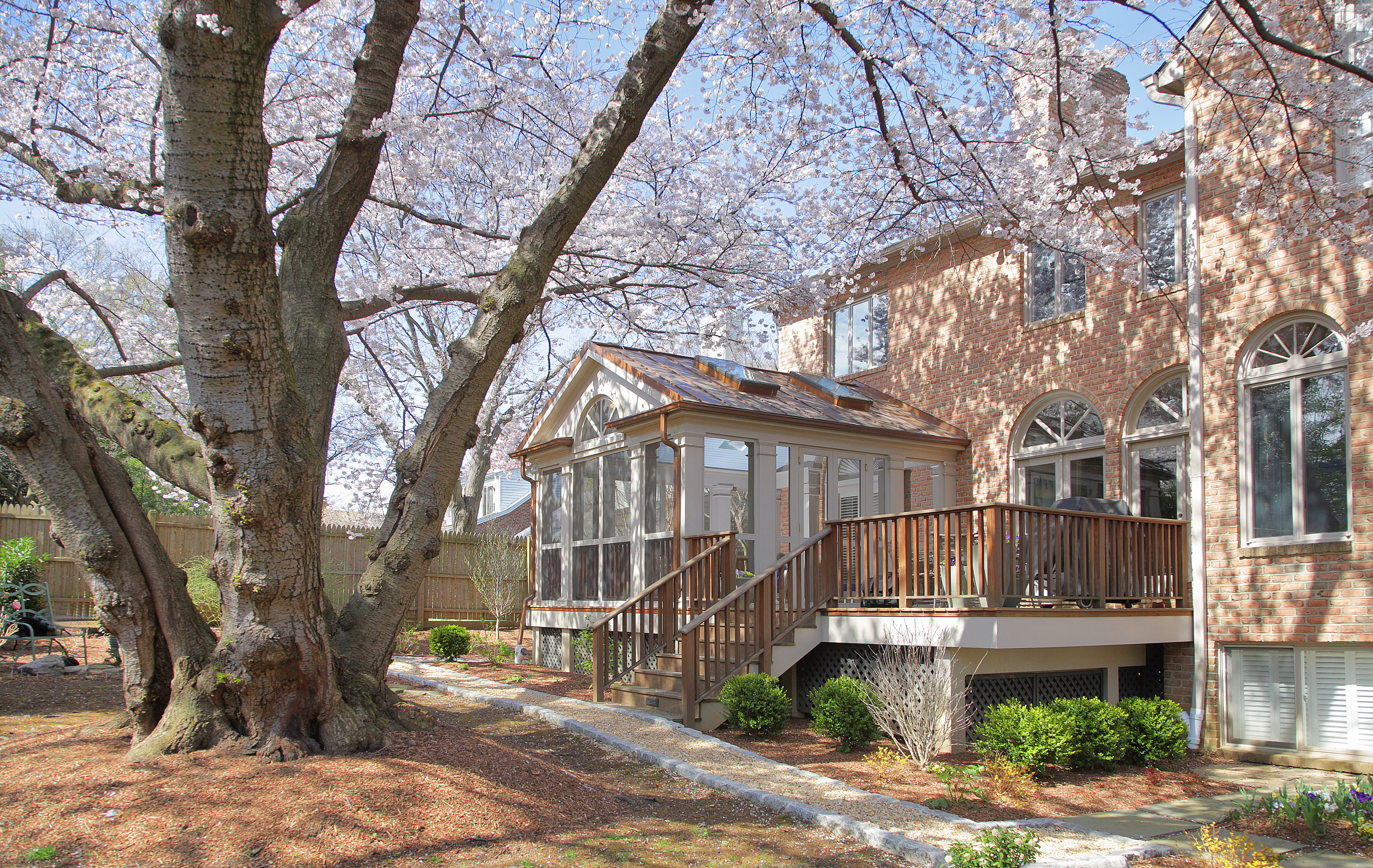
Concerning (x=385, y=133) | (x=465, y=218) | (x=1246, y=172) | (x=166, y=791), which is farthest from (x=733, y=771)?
(x=465, y=218)

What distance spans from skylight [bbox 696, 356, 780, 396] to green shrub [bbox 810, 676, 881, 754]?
4.85 metres

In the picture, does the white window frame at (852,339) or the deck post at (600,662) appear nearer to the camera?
the deck post at (600,662)

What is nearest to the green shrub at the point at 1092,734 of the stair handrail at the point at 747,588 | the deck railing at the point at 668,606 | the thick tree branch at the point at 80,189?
the stair handrail at the point at 747,588

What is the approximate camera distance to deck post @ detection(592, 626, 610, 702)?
999 centimetres

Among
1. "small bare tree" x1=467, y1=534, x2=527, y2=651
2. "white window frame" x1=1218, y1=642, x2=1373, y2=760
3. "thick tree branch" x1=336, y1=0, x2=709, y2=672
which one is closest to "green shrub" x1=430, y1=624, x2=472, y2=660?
"small bare tree" x1=467, y1=534, x2=527, y2=651

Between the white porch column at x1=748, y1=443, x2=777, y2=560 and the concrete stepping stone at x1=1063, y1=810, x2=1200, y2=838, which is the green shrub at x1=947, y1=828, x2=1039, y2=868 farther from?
the white porch column at x1=748, y1=443, x2=777, y2=560

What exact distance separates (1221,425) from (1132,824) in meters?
4.81

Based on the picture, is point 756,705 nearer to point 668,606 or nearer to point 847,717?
point 847,717

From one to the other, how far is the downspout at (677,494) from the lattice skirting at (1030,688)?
143 inches

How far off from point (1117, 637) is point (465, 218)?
31.7 feet

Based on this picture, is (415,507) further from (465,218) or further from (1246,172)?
(1246,172)

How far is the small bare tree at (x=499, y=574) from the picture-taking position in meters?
16.2

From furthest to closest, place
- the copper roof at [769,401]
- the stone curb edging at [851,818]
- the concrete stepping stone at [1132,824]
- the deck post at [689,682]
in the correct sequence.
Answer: the copper roof at [769,401] < the deck post at [689,682] < the concrete stepping stone at [1132,824] < the stone curb edging at [851,818]

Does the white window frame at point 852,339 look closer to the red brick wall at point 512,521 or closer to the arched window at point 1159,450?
the arched window at point 1159,450
